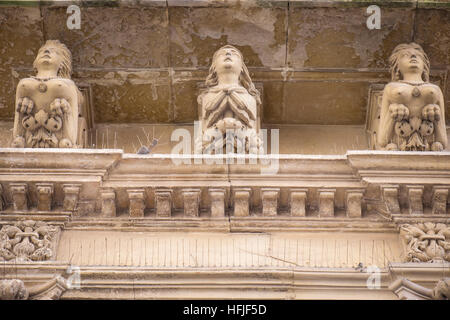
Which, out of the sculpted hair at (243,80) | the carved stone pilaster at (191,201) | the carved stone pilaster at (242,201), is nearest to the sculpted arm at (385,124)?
the sculpted hair at (243,80)

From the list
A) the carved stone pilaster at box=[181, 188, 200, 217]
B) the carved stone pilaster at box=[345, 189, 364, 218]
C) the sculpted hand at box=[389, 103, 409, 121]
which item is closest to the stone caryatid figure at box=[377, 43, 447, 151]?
the sculpted hand at box=[389, 103, 409, 121]

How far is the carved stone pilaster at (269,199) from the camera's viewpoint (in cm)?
982

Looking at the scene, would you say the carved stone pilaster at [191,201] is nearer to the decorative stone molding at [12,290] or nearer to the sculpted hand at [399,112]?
the decorative stone molding at [12,290]

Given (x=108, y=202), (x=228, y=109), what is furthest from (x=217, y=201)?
(x=228, y=109)

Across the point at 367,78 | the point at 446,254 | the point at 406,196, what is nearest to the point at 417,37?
the point at 367,78

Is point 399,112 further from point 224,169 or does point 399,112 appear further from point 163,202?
point 163,202

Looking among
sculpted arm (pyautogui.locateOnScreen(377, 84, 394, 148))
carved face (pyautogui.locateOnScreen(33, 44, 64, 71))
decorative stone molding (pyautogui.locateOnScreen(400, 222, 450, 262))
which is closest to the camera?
decorative stone molding (pyautogui.locateOnScreen(400, 222, 450, 262))

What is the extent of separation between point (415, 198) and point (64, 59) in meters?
4.07

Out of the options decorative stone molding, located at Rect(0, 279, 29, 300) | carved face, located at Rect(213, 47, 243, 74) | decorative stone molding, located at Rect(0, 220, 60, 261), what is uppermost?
carved face, located at Rect(213, 47, 243, 74)

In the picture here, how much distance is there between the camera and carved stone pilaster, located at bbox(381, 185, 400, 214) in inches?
386

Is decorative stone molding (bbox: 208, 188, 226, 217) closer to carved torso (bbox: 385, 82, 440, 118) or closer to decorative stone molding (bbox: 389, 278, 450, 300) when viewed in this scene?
decorative stone molding (bbox: 389, 278, 450, 300)

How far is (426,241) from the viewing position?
9422 millimetres

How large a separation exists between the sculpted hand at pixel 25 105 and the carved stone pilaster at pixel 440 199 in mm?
4078

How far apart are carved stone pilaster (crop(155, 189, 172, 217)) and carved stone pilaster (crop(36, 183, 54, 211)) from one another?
1.00 metres
